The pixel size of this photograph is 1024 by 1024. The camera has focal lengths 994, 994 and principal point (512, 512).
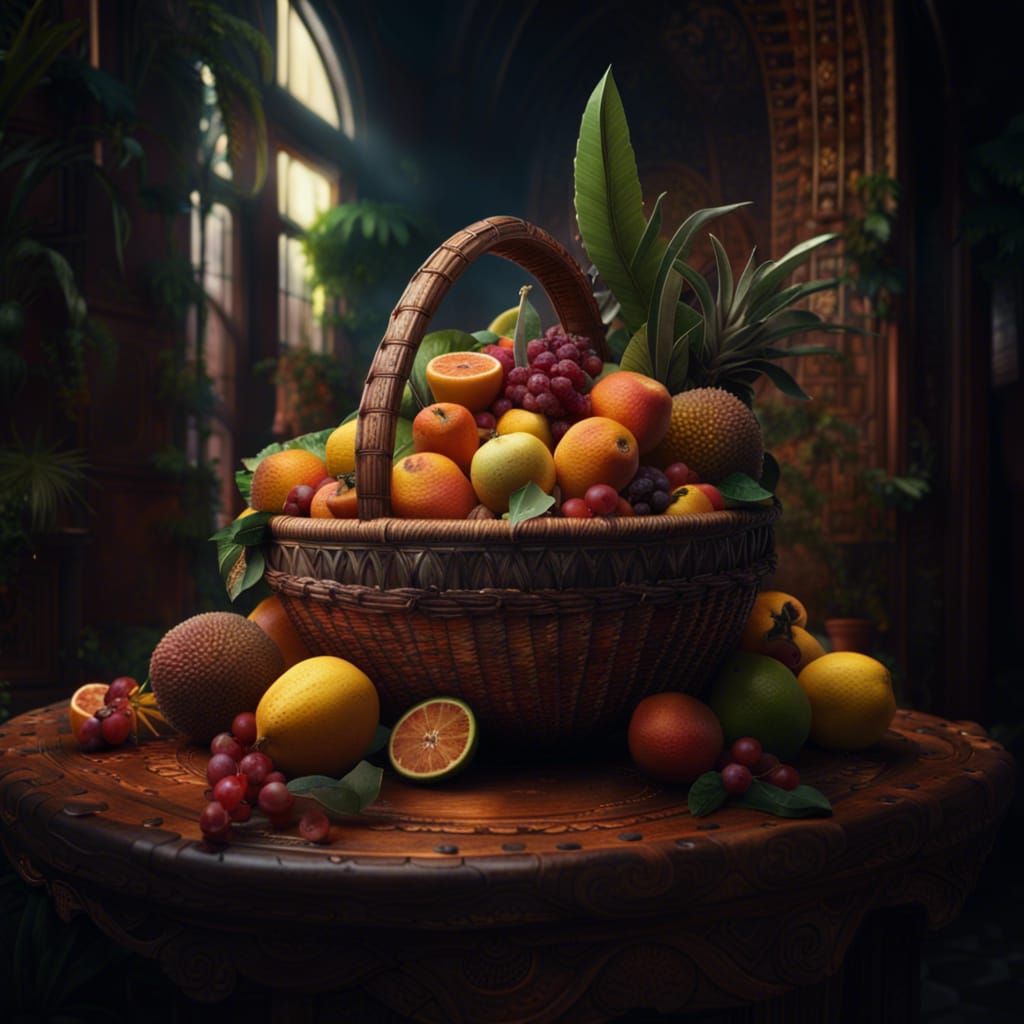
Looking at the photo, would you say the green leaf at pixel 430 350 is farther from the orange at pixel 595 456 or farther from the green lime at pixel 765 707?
the green lime at pixel 765 707

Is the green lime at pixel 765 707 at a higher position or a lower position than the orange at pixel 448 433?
lower

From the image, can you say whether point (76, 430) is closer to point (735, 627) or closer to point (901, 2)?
point (735, 627)

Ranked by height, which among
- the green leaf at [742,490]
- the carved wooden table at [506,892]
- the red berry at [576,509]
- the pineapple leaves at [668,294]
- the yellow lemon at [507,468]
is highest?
the pineapple leaves at [668,294]

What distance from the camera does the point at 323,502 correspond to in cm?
95

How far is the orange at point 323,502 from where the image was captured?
0.93 meters

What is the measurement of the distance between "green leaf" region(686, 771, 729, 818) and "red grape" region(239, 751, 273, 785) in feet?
1.07

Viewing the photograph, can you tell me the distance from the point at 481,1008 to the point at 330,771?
0.25 metres

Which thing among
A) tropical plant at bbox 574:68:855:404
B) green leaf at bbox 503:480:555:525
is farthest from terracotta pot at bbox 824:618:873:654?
green leaf at bbox 503:480:555:525

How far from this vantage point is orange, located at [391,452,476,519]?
34.4 inches

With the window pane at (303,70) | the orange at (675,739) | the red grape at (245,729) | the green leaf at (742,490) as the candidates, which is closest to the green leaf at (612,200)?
the green leaf at (742,490)

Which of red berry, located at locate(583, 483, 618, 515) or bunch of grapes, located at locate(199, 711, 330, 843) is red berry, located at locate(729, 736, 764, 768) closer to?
red berry, located at locate(583, 483, 618, 515)

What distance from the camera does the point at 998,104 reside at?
14.2ft

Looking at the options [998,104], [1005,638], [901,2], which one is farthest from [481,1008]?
[901,2]

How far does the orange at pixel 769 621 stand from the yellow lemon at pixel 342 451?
0.43 metres
